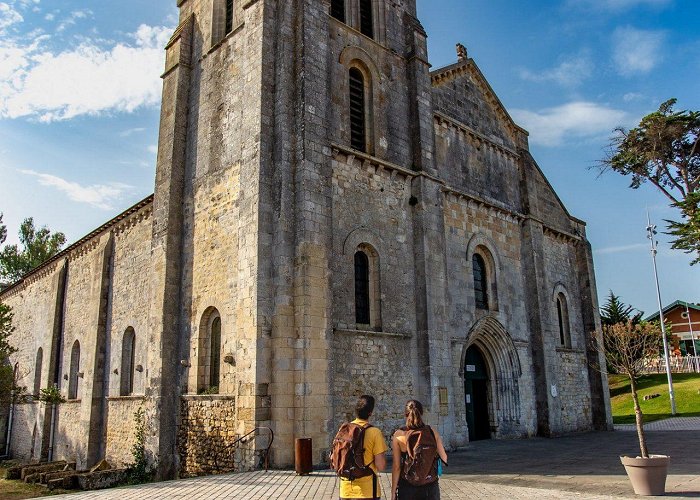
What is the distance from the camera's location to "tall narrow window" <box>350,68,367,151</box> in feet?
58.1

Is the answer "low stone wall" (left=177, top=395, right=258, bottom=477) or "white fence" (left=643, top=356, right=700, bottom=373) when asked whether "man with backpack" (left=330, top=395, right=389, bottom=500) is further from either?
"white fence" (left=643, top=356, right=700, bottom=373)

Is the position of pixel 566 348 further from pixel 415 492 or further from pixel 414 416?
pixel 415 492

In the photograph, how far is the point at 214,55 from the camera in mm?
18391

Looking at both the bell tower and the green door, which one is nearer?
the bell tower

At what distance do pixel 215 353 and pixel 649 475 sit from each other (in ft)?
36.3

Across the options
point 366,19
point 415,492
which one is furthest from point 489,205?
point 415,492

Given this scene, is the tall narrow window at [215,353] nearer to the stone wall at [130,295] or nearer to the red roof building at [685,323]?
the stone wall at [130,295]

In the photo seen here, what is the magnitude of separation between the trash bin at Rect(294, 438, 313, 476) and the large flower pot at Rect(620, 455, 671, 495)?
633 centimetres

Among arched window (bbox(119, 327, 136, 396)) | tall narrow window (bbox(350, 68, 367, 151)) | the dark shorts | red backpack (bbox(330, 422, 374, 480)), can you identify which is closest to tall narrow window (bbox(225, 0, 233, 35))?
tall narrow window (bbox(350, 68, 367, 151))

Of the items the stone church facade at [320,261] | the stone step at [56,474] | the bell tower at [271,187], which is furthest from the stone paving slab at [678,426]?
the stone step at [56,474]

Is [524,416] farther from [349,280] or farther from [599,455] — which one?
[349,280]

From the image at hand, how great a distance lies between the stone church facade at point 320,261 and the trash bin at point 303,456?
0.72 meters

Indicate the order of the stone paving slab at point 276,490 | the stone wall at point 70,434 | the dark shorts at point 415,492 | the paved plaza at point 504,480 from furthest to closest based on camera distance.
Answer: the stone wall at point 70,434
the paved plaza at point 504,480
the stone paving slab at point 276,490
the dark shorts at point 415,492

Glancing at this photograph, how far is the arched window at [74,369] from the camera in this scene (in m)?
25.0
